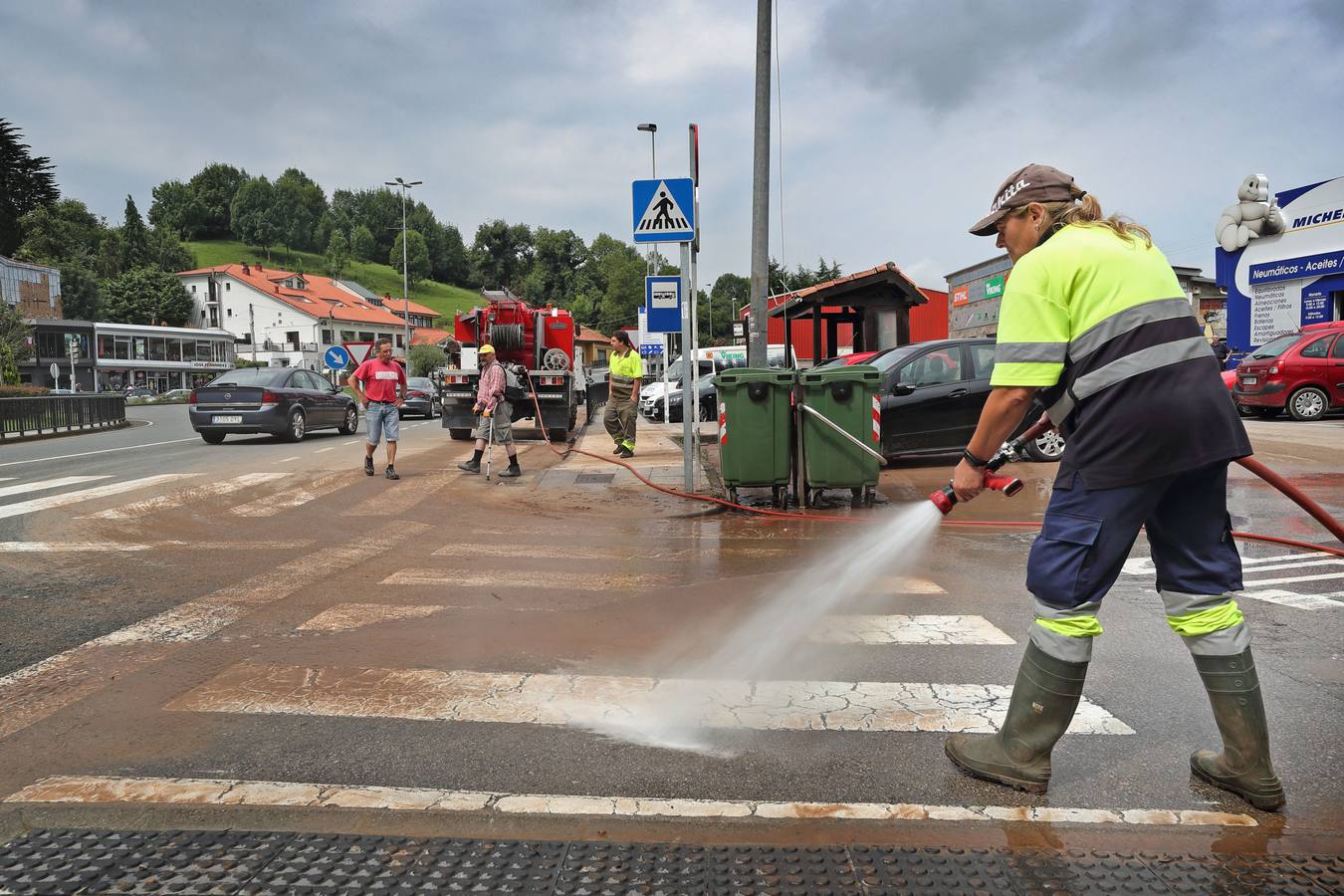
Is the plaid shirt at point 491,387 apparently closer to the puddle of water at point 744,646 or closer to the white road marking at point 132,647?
the white road marking at point 132,647

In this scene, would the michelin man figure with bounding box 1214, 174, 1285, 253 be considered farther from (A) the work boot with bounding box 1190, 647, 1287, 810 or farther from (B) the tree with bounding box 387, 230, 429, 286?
(B) the tree with bounding box 387, 230, 429, 286

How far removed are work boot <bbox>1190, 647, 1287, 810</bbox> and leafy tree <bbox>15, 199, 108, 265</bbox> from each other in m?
89.4

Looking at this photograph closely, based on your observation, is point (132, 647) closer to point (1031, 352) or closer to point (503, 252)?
point (1031, 352)

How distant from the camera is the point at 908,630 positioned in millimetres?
4797

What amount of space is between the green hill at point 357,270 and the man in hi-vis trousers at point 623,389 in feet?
367

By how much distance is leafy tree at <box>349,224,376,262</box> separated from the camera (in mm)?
138750

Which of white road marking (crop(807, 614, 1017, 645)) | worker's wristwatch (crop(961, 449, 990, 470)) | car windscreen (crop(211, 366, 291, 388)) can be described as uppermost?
car windscreen (crop(211, 366, 291, 388))

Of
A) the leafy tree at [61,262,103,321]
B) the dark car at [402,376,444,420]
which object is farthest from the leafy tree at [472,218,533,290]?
the dark car at [402,376,444,420]

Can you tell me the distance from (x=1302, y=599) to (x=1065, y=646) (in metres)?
3.68

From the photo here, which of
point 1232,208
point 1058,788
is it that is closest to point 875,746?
point 1058,788

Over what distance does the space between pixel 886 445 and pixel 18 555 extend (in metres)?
9.24

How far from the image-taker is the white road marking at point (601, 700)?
3.51 meters

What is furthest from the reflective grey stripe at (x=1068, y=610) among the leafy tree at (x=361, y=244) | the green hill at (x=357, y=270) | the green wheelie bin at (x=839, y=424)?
the leafy tree at (x=361, y=244)

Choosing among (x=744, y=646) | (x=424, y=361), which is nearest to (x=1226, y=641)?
(x=744, y=646)
